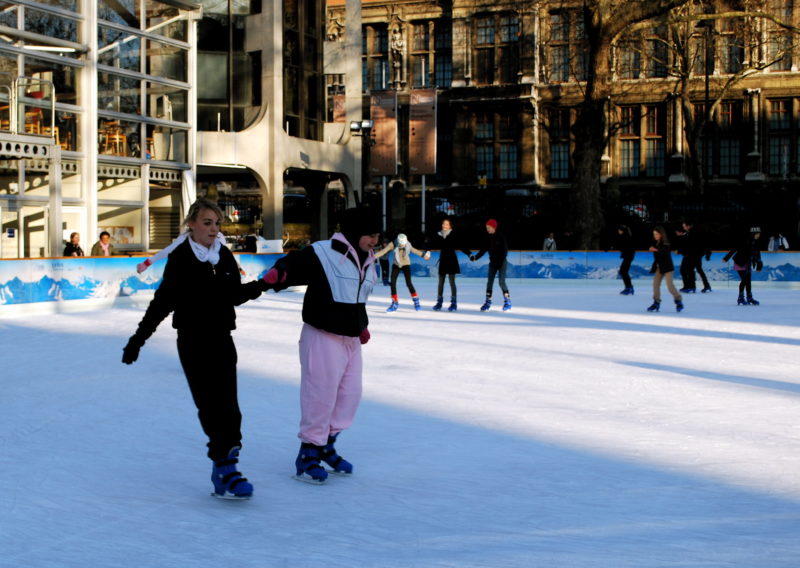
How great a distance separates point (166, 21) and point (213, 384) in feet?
87.1

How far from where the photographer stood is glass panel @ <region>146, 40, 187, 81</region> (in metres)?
30.1

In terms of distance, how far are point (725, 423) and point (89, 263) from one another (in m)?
15.2

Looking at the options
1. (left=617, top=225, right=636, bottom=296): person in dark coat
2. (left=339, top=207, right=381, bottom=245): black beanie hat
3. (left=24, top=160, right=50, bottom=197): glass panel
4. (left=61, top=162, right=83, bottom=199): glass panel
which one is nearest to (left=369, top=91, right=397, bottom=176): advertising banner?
(left=617, top=225, right=636, bottom=296): person in dark coat

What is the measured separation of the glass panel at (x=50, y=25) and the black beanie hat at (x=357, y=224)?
21.5 m

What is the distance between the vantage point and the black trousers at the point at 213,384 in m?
5.38

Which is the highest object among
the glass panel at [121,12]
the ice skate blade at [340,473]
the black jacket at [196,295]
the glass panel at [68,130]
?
the glass panel at [121,12]

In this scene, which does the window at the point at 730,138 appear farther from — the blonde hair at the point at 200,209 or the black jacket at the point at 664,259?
the blonde hair at the point at 200,209

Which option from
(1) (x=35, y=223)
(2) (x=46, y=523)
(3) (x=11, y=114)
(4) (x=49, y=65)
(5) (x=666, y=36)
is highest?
(5) (x=666, y=36)

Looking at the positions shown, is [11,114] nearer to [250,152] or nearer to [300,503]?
[250,152]

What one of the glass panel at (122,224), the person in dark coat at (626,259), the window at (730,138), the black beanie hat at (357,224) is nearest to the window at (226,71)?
the glass panel at (122,224)

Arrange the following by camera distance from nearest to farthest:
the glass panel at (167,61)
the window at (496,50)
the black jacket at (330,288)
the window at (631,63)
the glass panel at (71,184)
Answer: the black jacket at (330,288), the glass panel at (71,184), the glass panel at (167,61), the window at (631,63), the window at (496,50)

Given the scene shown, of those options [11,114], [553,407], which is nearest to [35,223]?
[11,114]

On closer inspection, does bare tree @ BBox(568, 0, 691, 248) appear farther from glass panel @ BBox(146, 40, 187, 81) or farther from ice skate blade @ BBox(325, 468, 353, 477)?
ice skate blade @ BBox(325, 468, 353, 477)

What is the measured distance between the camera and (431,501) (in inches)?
213
